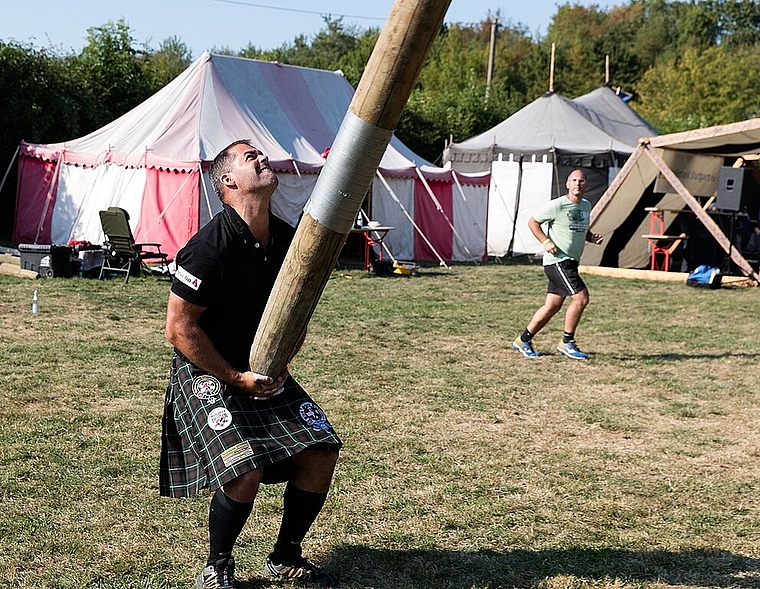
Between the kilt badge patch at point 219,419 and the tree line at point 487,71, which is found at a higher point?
the tree line at point 487,71

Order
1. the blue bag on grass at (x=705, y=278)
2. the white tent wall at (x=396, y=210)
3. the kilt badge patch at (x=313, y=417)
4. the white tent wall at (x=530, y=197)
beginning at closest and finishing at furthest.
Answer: the kilt badge patch at (x=313, y=417), the blue bag on grass at (x=705, y=278), the white tent wall at (x=396, y=210), the white tent wall at (x=530, y=197)

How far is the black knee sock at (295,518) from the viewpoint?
10.6 ft

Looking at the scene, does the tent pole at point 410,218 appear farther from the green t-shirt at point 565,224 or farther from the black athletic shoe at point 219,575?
the black athletic shoe at point 219,575

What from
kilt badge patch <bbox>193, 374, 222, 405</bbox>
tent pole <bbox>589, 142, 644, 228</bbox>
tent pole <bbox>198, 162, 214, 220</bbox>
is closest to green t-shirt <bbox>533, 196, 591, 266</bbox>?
kilt badge patch <bbox>193, 374, 222, 405</bbox>

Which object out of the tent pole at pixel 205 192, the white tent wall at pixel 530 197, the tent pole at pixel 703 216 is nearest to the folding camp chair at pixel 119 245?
the tent pole at pixel 205 192

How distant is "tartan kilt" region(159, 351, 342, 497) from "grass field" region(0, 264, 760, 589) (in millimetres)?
478

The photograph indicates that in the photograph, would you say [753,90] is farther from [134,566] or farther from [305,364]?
[134,566]

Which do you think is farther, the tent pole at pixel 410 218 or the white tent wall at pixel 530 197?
the white tent wall at pixel 530 197

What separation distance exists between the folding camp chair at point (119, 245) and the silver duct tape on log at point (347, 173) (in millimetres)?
10427

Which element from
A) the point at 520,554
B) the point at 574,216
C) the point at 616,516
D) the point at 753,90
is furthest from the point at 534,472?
the point at 753,90

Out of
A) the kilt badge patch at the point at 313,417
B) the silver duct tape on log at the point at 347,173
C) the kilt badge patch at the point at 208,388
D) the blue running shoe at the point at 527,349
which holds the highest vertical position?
the silver duct tape on log at the point at 347,173

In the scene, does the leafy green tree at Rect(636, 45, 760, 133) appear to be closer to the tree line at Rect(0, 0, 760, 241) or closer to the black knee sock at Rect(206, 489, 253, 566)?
the tree line at Rect(0, 0, 760, 241)

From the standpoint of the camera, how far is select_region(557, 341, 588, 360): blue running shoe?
8188mm

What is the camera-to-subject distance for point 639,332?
989 cm
